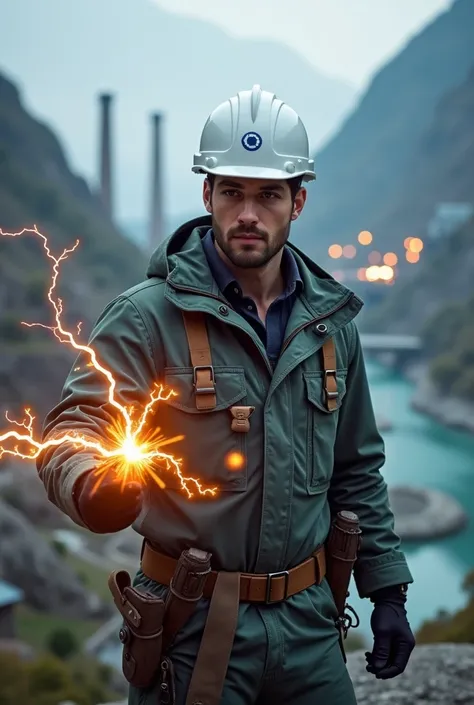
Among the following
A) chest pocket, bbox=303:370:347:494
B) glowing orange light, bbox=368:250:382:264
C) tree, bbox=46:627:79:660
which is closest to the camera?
chest pocket, bbox=303:370:347:494

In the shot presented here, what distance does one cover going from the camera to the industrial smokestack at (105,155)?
2422 inches

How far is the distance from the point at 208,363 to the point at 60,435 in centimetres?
43

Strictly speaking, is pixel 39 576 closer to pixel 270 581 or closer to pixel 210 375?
pixel 270 581

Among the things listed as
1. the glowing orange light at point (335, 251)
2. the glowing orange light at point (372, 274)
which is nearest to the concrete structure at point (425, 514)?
the glowing orange light at point (372, 274)

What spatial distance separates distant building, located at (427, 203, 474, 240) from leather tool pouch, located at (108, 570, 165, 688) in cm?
5883

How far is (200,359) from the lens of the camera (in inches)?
88.9

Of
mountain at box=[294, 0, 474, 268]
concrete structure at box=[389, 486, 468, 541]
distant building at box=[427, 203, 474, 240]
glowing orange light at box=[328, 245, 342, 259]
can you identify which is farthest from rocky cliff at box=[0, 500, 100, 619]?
glowing orange light at box=[328, 245, 342, 259]

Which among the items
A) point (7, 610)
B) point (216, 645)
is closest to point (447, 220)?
point (7, 610)

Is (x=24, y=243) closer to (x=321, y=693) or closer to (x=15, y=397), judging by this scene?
(x=15, y=397)

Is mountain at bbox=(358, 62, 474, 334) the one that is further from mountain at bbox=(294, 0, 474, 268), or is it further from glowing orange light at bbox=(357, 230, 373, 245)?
glowing orange light at bbox=(357, 230, 373, 245)

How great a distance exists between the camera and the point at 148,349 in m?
2.26

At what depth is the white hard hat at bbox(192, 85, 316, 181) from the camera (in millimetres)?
2443

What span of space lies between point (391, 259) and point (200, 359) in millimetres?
62505

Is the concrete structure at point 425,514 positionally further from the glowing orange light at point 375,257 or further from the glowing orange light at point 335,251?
the glowing orange light at point 335,251
